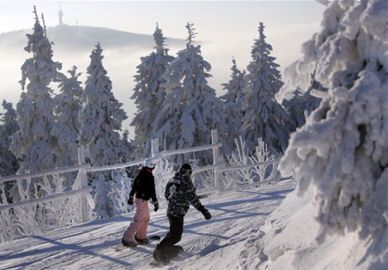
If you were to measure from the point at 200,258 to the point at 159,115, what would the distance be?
72.3 ft

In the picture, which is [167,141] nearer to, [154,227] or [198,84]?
[198,84]

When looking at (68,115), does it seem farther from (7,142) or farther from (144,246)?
(144,246)

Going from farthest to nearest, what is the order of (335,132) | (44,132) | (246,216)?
(44,132) < (246,216) < (335,132)

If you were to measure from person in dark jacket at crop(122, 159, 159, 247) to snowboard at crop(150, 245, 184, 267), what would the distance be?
1.24 meters

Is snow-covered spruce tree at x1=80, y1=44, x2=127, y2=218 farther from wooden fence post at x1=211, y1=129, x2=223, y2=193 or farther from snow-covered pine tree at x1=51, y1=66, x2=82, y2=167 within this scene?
wooden fence post at x1=211, y1=129, x2=223, y2=193

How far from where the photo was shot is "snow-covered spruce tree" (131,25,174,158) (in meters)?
31.4

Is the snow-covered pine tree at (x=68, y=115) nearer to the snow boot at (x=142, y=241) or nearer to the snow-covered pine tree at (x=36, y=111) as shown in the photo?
the snow-covered pine tree at (x=36, y=111)

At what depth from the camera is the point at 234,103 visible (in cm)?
3438

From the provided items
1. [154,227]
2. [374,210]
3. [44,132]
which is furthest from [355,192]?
[44,132]

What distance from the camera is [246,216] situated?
30.6ft

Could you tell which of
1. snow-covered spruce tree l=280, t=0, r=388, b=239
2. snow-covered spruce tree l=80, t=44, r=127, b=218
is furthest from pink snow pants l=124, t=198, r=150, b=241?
snow-covered spruce tree l=80, t=44, r=127, b=218

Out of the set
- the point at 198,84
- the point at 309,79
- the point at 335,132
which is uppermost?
the point at 198,84

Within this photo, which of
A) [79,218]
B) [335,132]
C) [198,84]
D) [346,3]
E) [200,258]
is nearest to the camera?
[335,132]

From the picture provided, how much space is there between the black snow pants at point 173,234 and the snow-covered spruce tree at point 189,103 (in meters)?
19.5
